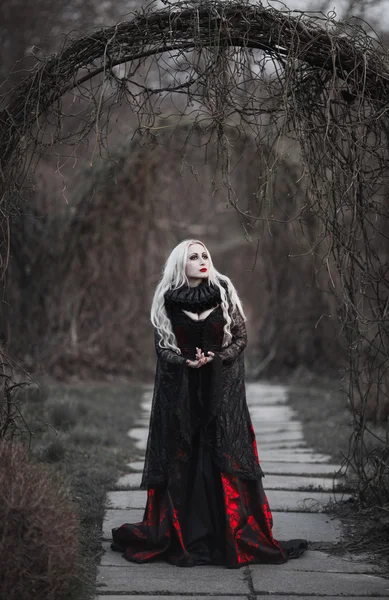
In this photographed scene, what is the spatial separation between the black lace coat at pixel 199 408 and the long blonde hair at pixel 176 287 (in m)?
0.04

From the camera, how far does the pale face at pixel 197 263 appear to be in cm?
472

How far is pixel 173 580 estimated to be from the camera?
418 cm

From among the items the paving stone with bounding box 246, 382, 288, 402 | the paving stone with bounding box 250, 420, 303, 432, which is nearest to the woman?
the paving stone with bounding box 250, 420, 303, 432

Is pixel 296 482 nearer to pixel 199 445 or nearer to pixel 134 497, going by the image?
pixel 134 497

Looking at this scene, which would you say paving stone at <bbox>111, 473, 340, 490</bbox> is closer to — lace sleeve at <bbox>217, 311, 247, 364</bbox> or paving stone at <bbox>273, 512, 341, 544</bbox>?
paving stone at <bbox>273, 512, 341, 544</bbox>

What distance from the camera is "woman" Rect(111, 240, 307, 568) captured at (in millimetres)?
4527

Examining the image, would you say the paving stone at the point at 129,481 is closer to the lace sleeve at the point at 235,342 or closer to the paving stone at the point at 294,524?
the paving stone at the point at 294,524

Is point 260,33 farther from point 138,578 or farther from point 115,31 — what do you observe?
point 138,578

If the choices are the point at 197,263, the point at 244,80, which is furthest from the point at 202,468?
the point at 244,80

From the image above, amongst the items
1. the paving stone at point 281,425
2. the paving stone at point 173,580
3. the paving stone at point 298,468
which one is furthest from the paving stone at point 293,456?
the paving stone at point 173,580

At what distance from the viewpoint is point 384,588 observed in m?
4.11

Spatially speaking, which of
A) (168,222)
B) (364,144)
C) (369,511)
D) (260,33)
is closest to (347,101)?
(364,144)

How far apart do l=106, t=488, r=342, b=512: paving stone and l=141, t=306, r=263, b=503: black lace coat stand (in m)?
0.96

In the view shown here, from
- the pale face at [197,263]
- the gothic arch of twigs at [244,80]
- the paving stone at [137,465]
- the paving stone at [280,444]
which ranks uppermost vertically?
the gothic arch of twigs at [244,80]
